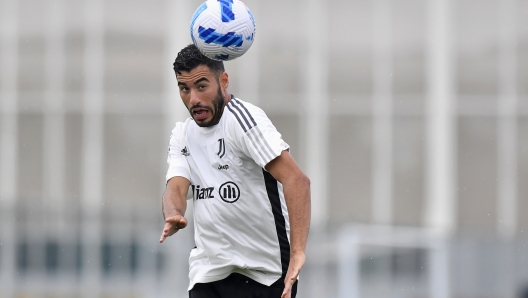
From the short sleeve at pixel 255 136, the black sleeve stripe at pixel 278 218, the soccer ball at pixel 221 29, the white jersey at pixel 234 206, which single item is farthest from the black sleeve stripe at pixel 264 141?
the soccer ball at pixel 221 29

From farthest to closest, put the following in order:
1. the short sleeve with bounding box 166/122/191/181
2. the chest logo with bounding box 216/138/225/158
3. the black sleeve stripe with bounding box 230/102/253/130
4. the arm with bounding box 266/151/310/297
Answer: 1. the short sleeve with bounding box 166/122/191/181
2. the chest logo with bounding box 216/138/225/158
3. the black sleeve stripe with bounding box 230/102/253/130
4. the arm with bounding box 266/151/310/297

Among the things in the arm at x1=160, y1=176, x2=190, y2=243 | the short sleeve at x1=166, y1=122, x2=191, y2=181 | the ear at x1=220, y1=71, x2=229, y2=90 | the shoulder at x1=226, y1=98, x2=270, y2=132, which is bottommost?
the arm at x1=160, y1=176, x2=190, y2=243

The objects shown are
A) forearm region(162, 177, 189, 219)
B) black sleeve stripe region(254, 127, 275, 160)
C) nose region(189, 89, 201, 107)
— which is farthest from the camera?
forearm region(162, 177, 189, 219)

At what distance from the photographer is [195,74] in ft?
19.1

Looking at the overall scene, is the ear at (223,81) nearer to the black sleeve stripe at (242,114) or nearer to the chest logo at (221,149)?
the black sleeve stripe at (242,114)

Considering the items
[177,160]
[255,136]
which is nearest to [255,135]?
[255,136]

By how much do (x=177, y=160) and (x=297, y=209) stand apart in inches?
45.9

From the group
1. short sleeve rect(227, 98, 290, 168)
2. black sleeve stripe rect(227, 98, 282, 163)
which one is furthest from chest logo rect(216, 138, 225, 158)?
black sleeve stripe rect(227, 98, 282, 163)

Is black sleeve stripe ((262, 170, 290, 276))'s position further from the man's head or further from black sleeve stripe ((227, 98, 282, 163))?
the man's head

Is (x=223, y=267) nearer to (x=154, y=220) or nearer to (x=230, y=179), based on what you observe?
(x=230, y=179)

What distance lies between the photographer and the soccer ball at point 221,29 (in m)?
5.83

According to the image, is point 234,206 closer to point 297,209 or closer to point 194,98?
point 297,209

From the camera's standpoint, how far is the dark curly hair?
19.1 feet

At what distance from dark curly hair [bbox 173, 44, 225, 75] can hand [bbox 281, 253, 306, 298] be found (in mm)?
1368
